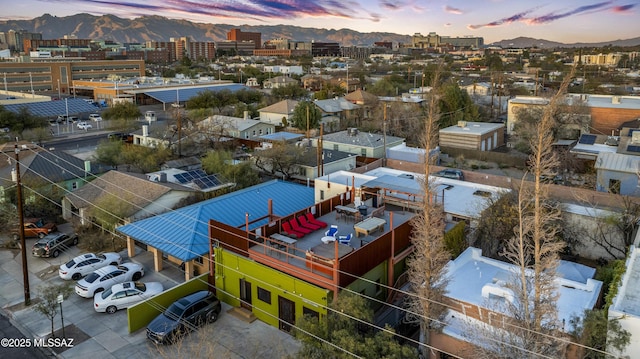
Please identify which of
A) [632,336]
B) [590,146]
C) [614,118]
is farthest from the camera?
[614,118]

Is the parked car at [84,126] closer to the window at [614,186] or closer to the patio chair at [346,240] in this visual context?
the patio chair at [346,240]

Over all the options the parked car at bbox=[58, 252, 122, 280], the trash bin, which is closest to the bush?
the trash bin

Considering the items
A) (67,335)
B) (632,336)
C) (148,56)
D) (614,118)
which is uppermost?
(148,56)

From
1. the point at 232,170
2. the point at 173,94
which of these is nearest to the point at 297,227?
the point at 232,170

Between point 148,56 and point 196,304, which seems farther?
point 148,56

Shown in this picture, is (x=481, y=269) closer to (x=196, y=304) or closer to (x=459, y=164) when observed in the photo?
(x=196, y=304)

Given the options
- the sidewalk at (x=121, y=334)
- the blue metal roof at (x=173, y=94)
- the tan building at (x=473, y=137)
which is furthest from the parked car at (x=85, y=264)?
the blue metal roof at (x=173, y=94)

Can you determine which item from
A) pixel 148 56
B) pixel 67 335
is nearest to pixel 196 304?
pixel 67 335
